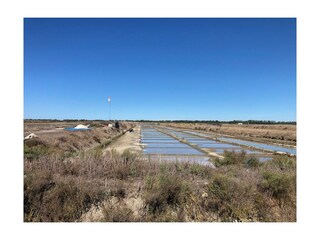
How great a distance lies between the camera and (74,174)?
5.86 meters

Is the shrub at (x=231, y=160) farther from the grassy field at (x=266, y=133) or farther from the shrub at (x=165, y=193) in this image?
the grassy field at (x=266, y=133)

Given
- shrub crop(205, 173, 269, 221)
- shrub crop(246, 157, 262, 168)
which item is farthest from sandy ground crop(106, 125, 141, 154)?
shrub crop(205, 173, 269, 221)

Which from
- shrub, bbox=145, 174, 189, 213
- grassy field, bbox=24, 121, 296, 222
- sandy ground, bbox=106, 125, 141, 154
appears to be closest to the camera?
grassy field, bbox=24, 121, 296, 222

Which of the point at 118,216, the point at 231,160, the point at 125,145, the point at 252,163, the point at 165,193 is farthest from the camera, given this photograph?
the point at 125,145

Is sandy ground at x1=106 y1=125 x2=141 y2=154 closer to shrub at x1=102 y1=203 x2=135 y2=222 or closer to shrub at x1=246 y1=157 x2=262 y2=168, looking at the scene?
shrub at x1=246 y1=157 x2=262 y2=168

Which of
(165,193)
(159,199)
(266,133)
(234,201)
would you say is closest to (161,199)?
(159,199)

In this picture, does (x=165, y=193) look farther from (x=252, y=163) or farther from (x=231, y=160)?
(x=252, y=163)

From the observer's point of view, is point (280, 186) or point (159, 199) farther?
point (280, 186)

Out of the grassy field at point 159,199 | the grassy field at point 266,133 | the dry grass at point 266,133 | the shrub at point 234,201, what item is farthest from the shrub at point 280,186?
the dry grass at point 266,133

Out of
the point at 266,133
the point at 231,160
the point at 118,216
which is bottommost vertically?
the point at 266,133

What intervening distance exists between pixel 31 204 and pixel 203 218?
346cm

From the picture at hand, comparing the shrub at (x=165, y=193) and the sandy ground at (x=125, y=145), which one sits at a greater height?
the shrub at (x=165, y=193)
